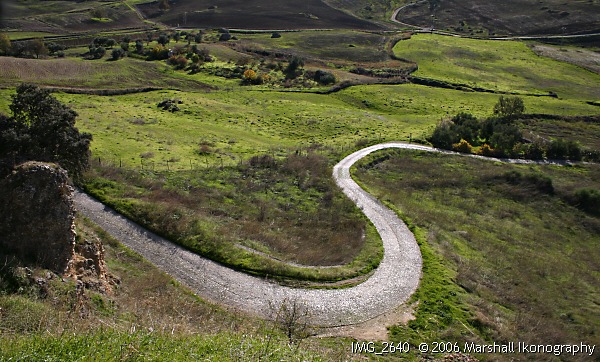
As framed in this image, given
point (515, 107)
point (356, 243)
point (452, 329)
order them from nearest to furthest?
point (452, 329) → point (356, 243) → point (515, 107)

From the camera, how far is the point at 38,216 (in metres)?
17.4

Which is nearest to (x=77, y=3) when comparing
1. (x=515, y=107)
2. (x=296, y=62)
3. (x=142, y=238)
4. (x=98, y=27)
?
(x=98, y=27)

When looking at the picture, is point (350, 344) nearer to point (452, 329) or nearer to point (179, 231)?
point (452, 329)

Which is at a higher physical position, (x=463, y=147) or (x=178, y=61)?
(x=178, y=61)

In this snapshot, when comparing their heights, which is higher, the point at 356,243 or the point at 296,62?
the point at 296,62

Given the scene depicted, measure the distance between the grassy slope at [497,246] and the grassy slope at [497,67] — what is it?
153 feet

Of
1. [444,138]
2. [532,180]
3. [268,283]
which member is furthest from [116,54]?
[268,283]

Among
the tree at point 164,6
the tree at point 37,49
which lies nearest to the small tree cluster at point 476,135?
the tree at point 37,49

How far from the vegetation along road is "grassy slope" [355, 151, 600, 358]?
1.62 metres

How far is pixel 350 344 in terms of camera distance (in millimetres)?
18500

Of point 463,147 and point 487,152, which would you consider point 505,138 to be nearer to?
point 487,152

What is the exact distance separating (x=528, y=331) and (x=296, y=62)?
8219cm

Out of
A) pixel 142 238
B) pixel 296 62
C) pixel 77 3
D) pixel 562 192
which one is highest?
pixel 77 3

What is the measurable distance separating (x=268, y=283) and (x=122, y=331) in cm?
1145
